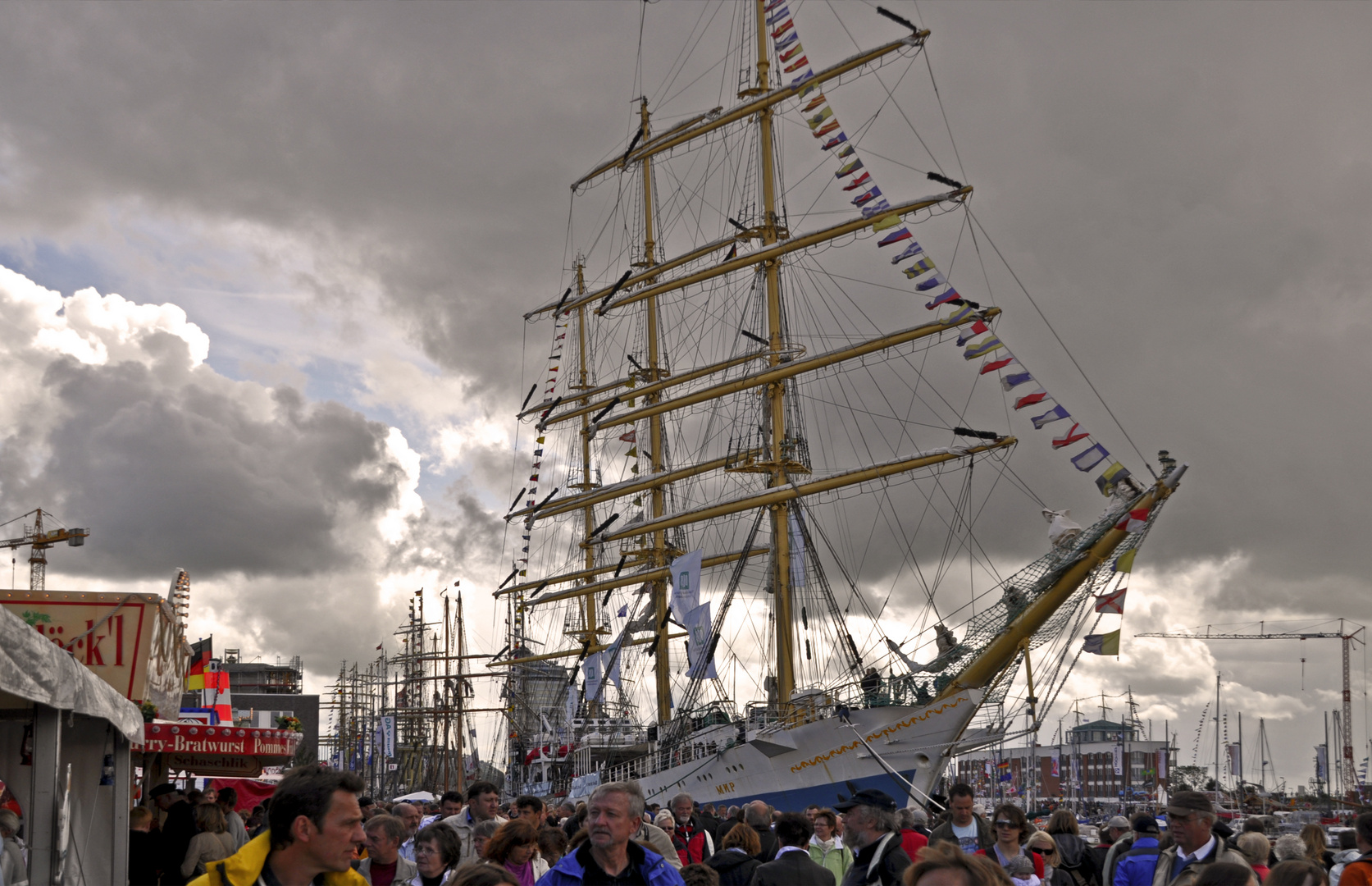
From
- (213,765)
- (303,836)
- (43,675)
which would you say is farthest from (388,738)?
(303,836)

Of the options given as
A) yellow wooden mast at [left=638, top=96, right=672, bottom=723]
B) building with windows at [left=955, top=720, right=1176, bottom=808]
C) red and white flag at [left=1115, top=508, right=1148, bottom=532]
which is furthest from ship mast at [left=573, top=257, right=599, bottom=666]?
building with windows at [left=955, top=720, right=1176, bottom=808]

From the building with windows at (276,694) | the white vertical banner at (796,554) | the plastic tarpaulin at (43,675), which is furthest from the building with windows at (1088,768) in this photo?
the plastic tarpaulin at (43,675)

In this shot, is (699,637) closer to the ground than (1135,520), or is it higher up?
closer to the ground

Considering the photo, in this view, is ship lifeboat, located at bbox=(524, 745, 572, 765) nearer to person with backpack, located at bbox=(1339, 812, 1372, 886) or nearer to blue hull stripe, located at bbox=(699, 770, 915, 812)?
blue hull stripe, located at bbox=(699, 770, 915, 812)

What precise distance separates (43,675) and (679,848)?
5.83 meters

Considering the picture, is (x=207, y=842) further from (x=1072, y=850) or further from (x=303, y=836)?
(x=303, y=836)

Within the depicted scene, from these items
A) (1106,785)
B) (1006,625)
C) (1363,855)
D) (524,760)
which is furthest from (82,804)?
(1106,785)

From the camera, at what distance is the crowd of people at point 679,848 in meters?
4.00

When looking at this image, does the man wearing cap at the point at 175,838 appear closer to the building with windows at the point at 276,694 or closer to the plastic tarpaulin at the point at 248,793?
the plastic tarpaulin at the point at 248,793

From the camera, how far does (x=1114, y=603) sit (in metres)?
25.7

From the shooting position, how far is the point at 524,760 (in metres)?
59.7

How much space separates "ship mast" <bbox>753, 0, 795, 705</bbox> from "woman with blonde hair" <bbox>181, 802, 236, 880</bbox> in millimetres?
25395

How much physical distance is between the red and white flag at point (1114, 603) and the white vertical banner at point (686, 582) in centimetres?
1433

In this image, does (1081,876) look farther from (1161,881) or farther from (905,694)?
(905,694)
